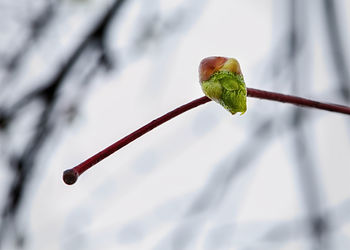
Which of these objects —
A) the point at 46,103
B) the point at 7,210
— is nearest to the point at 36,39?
the point at 46,103

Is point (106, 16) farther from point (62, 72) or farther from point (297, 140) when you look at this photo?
point (297, 140)

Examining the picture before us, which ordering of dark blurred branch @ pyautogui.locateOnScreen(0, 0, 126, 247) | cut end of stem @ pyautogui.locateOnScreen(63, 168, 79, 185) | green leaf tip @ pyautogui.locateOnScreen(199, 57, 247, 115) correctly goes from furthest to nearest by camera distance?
1. dark blurred branch @ pyautogui.locateOnScreen(0, 0, 126, 247)
2. green leaf tip @ pyautogui.locateOnScreen(199, 57, 247, 115)
3. cut end of stem @ pyautogui.locateOnScreen(63, 168, 79, 185)

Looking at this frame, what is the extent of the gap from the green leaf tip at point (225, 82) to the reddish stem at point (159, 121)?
0.25ft

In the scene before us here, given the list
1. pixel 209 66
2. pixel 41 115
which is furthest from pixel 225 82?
pixel 41 115

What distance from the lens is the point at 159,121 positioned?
1.62 feet

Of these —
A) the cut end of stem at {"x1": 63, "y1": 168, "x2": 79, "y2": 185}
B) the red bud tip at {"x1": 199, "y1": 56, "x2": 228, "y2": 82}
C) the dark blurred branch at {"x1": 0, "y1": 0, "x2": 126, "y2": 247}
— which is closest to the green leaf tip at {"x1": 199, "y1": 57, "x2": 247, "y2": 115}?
the red bud tip at {"x1": 199, "y1": 56, "x2": 228, "y2": 82}

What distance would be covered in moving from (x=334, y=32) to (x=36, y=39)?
3.94 ft

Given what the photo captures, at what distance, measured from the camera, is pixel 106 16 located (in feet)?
5.08

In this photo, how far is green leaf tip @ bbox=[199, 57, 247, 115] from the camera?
23.2 inches

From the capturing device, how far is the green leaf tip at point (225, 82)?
1.94ft

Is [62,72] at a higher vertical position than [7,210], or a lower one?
higher

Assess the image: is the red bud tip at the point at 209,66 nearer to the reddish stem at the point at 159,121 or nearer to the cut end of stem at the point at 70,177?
the reddish stem at the point at 159,121

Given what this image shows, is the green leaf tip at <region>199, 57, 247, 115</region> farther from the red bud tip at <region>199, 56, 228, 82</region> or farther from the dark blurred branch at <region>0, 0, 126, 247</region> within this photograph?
the dark blurred branch at <region>0, 0, 126, 247</region>

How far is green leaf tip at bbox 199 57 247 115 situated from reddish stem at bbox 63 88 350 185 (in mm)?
75
